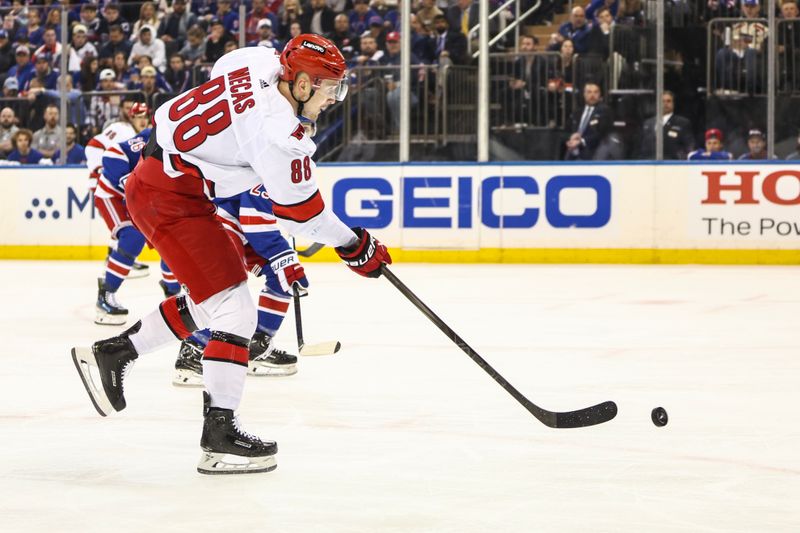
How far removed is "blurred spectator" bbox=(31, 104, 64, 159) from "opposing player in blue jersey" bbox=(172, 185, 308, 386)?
294 inches

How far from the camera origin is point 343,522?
2709 mm

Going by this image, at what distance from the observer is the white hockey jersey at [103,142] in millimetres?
7410

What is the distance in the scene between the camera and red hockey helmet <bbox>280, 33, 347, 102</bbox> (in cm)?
328

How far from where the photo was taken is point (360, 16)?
11977 mm

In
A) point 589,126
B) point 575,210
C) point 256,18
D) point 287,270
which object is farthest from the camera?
point 256,18

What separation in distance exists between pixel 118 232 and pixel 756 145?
585 centimetres

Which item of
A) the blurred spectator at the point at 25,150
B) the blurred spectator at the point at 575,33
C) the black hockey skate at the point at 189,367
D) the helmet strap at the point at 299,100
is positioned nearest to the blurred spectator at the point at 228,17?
the blurred spectator at the point at 25,150

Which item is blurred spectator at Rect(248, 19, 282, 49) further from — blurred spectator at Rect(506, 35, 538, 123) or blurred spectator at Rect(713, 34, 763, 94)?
blurred spectator at Rect(713, 34, 763, 94)

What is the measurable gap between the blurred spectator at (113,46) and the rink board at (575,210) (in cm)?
267

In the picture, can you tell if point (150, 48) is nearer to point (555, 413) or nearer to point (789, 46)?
point (789, 46)

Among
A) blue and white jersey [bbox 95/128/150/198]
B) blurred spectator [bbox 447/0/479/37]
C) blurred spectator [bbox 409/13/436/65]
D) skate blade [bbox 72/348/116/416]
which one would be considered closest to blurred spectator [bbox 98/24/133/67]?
blurred spectator [bbox 409/13/436/65]

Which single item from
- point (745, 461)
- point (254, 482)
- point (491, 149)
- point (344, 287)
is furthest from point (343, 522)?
point (491, 149)

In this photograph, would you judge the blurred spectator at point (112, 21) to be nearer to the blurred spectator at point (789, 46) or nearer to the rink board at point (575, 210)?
the rink board at point (575, 210)

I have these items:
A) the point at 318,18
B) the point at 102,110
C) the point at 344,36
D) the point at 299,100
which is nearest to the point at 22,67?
the point at 102,110
